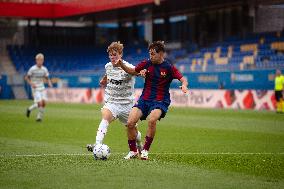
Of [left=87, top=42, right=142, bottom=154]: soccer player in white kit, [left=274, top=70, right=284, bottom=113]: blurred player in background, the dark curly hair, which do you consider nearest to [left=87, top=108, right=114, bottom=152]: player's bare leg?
[left=87, top=42, right=142, bottom=154]: soccer player in white kit

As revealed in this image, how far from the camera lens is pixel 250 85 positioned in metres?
33.1

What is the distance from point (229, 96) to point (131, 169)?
24109 mm

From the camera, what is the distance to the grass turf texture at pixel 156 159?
9.47 metres

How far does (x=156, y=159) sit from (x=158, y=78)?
4.65 ft

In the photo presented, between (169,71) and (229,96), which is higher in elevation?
(169,71)

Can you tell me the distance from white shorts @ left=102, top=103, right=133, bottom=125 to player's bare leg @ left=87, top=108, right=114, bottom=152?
2.8 inches

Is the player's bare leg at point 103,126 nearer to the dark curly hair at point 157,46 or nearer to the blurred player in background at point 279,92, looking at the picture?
the dark curly hair at point 157,46

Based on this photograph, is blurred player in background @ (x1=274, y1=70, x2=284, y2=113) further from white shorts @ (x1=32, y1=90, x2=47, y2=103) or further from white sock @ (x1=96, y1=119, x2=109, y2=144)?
white sock @ (x1=96, y1=119, x2=109, y2=144)

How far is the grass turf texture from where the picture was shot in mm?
9472

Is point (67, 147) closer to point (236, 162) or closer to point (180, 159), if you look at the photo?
point (180, 159)

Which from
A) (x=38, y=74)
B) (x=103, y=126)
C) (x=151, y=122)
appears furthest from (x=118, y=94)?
(x=38, y=74)

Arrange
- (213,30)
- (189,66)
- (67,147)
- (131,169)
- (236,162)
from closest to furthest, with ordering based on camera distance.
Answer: (131,169) → (236,162) → (67,147) → (189,66) → (213,30)

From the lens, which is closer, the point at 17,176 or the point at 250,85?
the point at 17,176

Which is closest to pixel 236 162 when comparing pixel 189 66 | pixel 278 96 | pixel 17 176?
pixel 17 176
